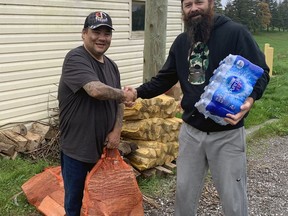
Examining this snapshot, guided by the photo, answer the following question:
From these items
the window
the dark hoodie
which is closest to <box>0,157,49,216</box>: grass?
the dark hoodie

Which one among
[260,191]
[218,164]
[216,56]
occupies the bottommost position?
[260,191]

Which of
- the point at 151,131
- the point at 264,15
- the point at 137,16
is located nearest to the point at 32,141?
the point at 151,131

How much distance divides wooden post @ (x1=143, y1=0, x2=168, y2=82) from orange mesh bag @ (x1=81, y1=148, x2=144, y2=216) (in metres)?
2.22

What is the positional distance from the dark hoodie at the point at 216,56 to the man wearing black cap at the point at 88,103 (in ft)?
1.68

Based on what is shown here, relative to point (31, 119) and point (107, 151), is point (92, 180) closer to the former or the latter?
point (107, 151)

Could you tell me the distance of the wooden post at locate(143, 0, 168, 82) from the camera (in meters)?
5.20

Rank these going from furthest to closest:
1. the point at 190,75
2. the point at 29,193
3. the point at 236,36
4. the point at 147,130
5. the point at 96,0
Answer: the point at 96,0
the point at 147,130
the point at 29,193
the point at 190,75
the point at 236,36

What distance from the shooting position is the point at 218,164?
305cm

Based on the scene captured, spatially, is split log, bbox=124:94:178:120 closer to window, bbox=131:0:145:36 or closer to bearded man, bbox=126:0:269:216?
bearded man, bbox=126:0:269:216

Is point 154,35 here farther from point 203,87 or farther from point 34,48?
point 203,87

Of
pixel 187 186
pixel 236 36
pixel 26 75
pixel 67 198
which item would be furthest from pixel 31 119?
pixel 236 36

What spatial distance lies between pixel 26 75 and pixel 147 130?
2.53 metres

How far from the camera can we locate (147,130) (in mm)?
5086

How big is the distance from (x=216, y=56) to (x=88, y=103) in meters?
1.04
